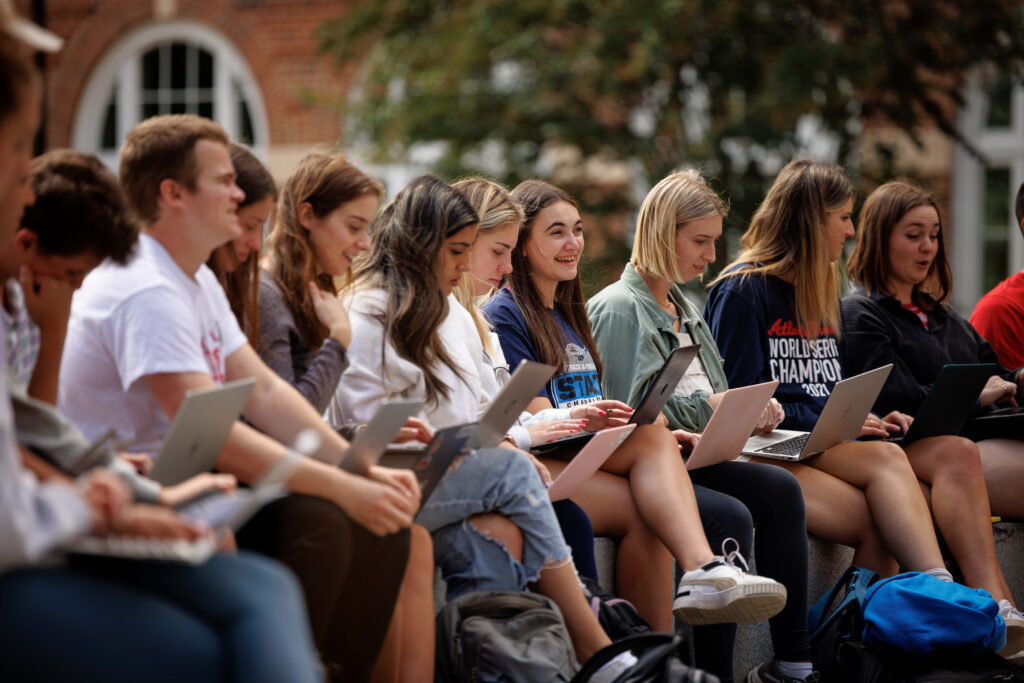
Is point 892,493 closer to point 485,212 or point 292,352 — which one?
point 485,212

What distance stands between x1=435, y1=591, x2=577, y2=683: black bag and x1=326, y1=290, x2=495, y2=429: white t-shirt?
0.52m

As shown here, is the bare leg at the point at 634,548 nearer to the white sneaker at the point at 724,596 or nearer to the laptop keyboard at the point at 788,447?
the white sneaker at the point at 724,596

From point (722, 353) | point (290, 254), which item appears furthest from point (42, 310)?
point (722, 353)

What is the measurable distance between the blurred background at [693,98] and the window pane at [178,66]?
1.60m

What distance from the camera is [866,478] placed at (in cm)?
413

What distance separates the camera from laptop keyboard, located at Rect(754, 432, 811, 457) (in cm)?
411

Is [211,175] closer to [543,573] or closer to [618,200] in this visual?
[543,573]

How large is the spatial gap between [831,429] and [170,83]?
980 cm

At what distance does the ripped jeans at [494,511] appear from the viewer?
10.2ft

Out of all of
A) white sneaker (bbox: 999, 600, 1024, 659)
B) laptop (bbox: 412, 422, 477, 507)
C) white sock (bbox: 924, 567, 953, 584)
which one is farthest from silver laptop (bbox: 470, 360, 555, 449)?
white sneaker (bbox: 999, 600, 1024, 659)

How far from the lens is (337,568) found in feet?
8.41

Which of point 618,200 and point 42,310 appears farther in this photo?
point 618,200

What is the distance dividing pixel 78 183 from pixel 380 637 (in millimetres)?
1148

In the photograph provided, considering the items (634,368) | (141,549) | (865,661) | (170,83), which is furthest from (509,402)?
(170,83)
